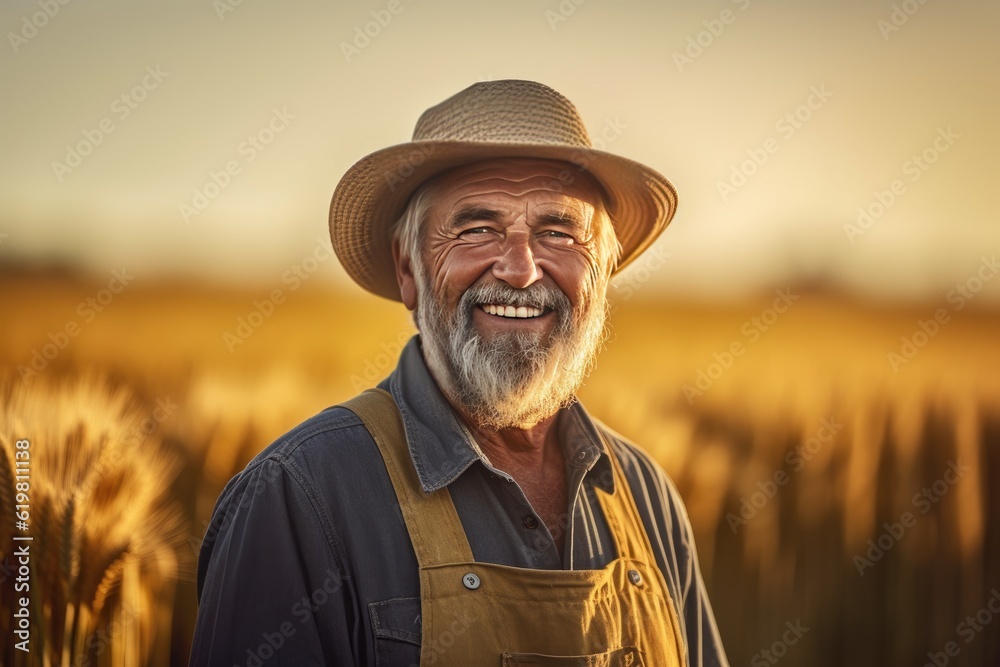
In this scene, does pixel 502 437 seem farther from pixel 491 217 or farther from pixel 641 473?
pixel 491 217

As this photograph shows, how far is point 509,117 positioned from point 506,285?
1.54 ft

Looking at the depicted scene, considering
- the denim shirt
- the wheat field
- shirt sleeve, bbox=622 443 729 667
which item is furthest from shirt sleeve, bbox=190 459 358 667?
shirt sleeve, bbox=622 443 729 667

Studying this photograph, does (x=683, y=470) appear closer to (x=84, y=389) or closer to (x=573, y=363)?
(x=573, y=363)

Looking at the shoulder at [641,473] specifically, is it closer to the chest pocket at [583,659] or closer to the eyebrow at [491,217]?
the chest pocket at [583,659]

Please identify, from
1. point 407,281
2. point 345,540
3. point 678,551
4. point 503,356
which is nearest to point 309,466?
point 345,540

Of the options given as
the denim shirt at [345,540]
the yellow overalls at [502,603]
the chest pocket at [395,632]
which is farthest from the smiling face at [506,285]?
the chest pocket at [395,632]

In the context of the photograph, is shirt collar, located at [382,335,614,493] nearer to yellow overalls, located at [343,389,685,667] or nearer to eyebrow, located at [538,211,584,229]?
yellow overalls, located at [343,389,685,667]

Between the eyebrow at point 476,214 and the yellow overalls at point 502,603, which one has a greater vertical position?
the eyebrow at point 476,214

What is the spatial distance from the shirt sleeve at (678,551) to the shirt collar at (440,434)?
18cm

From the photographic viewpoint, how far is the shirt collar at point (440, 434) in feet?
6.50

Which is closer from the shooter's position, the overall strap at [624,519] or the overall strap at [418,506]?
the overall strap at [418,506]

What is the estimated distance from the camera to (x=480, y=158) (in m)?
2.24

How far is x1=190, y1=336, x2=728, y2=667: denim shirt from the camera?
1.74 meters

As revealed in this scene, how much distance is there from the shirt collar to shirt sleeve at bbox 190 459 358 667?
0.29 metres
